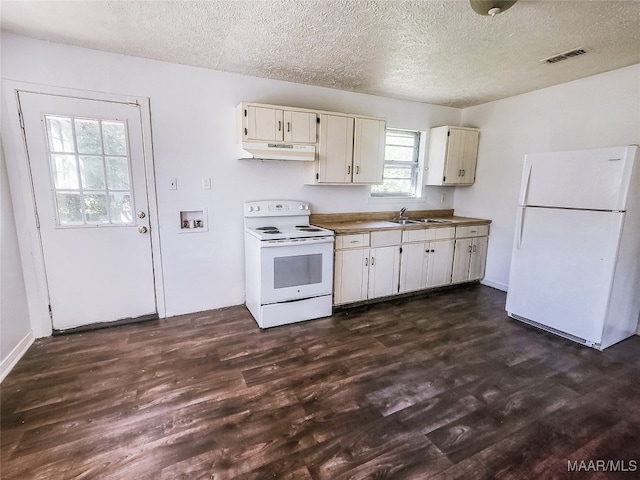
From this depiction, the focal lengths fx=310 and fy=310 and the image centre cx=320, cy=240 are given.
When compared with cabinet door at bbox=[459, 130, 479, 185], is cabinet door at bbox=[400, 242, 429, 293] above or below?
below

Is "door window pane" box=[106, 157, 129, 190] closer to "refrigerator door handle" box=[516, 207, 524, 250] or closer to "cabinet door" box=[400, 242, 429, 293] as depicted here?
"cabinet door" box=[400, 242, 429, 293]

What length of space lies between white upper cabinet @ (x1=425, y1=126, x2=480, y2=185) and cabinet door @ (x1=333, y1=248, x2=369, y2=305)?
1732mm

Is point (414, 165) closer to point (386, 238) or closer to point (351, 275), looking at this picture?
point (386, 238)

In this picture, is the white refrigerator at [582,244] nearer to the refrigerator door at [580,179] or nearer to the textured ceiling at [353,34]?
the refrigerator door at [580,179]

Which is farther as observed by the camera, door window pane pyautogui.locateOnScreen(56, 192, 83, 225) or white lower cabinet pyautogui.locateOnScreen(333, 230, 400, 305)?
white lower cabinet pyautogui.locateOnScreen(333, 230, 400, 305)

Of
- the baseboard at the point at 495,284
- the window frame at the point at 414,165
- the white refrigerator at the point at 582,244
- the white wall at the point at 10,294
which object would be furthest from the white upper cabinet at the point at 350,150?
the white wall at the point at 10,294

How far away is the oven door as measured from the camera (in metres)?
2.91

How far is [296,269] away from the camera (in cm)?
304

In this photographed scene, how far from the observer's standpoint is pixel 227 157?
320cm

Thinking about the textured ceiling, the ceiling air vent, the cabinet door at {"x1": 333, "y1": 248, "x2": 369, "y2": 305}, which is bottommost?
the cabinet door at {"x1": 333, "y1": 248, "x2": 369, "y2": 305}

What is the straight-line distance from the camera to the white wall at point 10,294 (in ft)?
7.42

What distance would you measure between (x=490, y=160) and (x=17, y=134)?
16.6 ft

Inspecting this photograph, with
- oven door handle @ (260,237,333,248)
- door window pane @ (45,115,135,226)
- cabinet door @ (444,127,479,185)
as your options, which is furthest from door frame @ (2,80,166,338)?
cabinet door @ (444,127,479,185)

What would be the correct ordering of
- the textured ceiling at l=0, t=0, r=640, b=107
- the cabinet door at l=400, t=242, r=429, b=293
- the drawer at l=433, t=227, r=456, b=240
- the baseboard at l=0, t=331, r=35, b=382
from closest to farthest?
the textured ceiling at l=0, t=0, r=640, b=107 → the baseboard at l=0, t=331, r=35, b=382 → the cabinet door at l=400, t=242, r=429, b=293 → the drawer at l=433, t=227, r=456, b=240
